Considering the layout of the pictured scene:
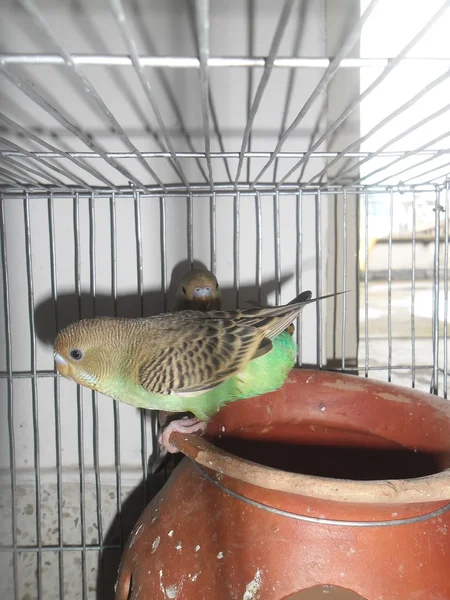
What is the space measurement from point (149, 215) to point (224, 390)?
460 mm

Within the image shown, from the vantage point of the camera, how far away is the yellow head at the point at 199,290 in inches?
34.8

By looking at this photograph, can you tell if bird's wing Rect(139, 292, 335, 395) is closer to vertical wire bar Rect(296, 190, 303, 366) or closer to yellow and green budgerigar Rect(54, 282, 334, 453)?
yellow and green budgerigar Rect(54, 282, 334, 453)

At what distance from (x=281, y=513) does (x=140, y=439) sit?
638 mm

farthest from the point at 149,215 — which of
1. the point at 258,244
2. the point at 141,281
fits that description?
the point at 258,244

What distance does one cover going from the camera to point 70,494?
1.04 m

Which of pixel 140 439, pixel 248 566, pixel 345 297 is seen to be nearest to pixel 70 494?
pixel 140 439

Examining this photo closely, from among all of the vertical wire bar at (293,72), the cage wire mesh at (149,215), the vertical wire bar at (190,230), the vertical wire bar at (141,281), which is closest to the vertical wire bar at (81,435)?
the cage wire mesh at (149,215)

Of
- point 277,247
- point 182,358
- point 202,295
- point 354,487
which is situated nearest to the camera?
point 354,487

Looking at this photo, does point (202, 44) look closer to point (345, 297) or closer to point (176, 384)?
point (176, 384)

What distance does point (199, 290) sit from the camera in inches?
34.8

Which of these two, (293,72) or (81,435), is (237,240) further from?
(81,435)

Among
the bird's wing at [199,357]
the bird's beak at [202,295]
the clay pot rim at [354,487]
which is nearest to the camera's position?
the clay pot rim at [354,487]

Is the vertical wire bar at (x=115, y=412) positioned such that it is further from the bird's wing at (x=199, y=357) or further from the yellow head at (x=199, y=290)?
the bird's wing at (x=199, y=357)

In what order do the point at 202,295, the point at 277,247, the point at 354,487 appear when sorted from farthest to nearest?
the point at 277,247, the point at 202,295, the point at 354,487
